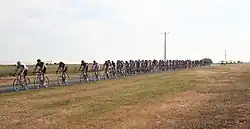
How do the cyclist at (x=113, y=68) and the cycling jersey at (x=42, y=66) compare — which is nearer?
the cycling jersey at (x=42, y=66)

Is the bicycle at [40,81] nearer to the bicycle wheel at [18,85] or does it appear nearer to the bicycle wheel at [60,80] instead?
the bicycle wheel at [18,85]

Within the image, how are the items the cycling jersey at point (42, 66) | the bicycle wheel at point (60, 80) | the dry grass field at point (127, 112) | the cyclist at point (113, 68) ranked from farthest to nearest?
1. the cyclist at point (113, 68)
2. the bicycle wheel at point (60, 80)
3. the cycling jersey at point (42, 66)
4. the dry grass field at point (127, 112)

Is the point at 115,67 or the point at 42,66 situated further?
the point at 115,67

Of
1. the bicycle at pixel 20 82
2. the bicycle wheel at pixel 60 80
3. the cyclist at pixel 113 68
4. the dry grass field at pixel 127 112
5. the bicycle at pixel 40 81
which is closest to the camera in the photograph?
the dry grass field at pixel 127 112

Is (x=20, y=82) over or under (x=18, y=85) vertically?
over

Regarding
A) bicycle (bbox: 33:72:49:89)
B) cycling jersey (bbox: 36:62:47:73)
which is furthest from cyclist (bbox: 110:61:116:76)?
cycling jersey (bbox: 36:62:47:73)

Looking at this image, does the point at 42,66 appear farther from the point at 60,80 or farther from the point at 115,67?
the point at 115,67

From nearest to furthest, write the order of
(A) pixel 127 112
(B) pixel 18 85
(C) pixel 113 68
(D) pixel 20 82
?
(A) pixel 127 112 < (D) pixel 20 82 < (B) pixel 18 85 < (C) pixel 113 68

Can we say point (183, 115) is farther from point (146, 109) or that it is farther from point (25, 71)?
point (25, 71)

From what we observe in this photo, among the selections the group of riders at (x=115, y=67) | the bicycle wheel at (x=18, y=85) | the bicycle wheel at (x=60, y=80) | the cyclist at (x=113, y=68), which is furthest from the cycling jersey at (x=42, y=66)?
the cyclist at (x=113, y=68)

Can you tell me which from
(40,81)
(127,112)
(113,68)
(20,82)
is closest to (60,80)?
(40,81)

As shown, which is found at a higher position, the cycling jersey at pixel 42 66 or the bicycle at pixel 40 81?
the cycling jersey at pixel 42 66

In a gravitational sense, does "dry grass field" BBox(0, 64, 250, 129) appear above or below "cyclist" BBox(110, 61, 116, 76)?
below

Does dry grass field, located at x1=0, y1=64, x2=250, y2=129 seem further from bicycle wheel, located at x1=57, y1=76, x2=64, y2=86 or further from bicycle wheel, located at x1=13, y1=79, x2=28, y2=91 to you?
bicycle wheel, located at x1=57, y1=76, x2=64, y2=86
